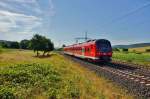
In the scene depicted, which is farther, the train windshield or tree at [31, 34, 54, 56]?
tree at [31, 34, 54, 56]

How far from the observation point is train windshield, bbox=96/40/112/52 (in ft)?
101

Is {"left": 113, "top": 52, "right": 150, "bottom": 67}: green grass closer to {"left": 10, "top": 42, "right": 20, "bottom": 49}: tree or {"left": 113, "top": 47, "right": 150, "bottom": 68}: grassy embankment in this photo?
{"left": 113, "top": 47, "right": 150, "bottom": 68}: grassy embankment

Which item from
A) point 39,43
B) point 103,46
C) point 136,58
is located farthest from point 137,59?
point 39,43

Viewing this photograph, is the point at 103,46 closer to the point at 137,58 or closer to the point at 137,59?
the point at 137,59

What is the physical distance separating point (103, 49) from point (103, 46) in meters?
0.42

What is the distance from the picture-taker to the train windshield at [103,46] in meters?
30.9

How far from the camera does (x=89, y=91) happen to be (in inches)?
502

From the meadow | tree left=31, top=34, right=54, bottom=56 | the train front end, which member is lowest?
the meadow

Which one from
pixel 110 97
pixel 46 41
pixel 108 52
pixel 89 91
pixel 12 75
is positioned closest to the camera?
pixel 110 97

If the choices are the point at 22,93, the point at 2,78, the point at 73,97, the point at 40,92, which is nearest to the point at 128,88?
the point at 73,97

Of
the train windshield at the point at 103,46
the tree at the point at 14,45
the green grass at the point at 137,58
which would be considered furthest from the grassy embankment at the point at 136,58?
the tree at the point at 14,45

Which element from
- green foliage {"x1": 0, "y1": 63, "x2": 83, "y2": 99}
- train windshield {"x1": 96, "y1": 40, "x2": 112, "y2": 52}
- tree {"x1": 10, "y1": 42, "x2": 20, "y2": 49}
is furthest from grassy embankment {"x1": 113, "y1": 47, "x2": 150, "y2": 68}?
tree {"x1": 10, "y1": 42, "x2": 20, "y2": 49}

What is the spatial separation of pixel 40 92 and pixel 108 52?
801 inches

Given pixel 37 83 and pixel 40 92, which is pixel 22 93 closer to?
pixel 40 92
